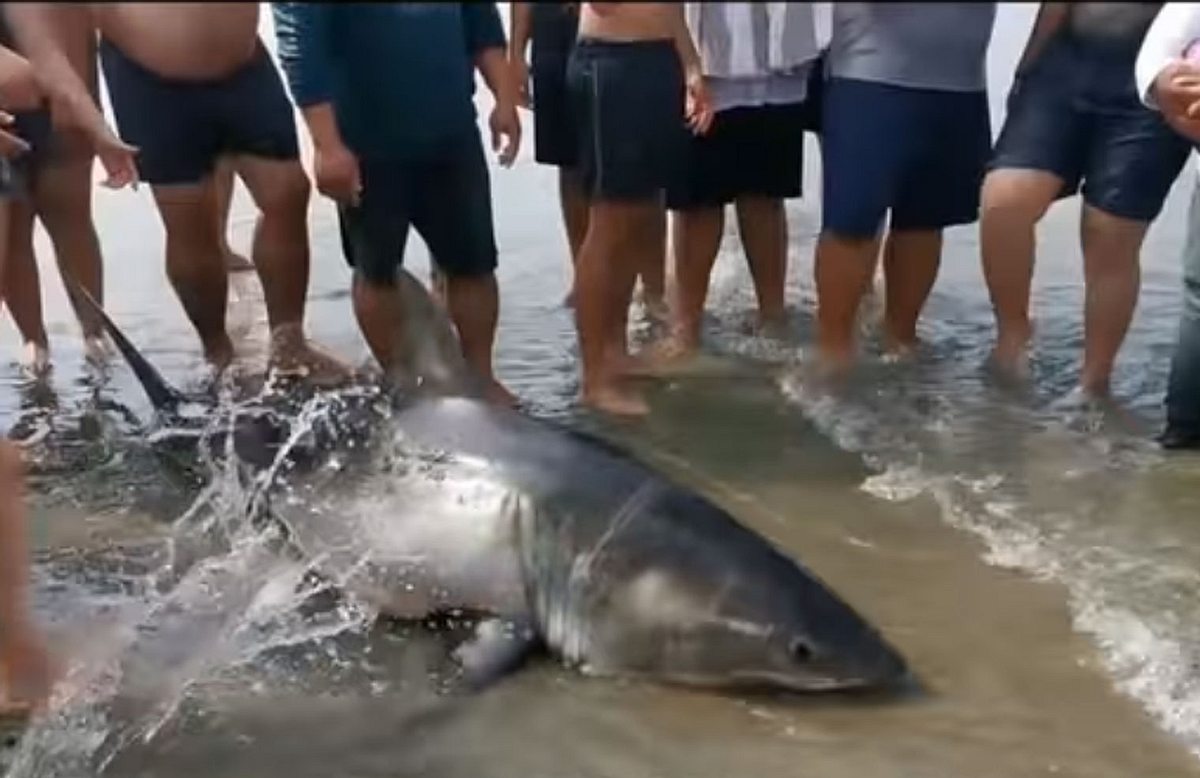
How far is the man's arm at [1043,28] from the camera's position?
2270 millimetres

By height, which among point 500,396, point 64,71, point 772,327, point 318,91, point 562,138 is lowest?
point 772,327

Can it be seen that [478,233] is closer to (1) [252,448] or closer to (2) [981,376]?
(1) [252,448]

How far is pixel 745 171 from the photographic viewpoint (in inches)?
260

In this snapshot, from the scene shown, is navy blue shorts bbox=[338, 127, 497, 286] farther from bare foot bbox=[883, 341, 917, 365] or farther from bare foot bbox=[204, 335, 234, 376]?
bare foot bbox=[883, 341, 917, 365]

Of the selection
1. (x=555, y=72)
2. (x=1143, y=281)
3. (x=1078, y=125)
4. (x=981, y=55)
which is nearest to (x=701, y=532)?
(x=981, y=55)

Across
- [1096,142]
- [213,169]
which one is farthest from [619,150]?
[1096,142]

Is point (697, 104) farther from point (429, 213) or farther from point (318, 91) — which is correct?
point (318, 91)

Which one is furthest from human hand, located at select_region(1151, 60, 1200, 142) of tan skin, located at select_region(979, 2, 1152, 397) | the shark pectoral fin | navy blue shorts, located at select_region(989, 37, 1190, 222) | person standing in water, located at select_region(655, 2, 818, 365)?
the shark pectoral fin

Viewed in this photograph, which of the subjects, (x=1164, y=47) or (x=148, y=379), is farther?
(x=148, y=379)

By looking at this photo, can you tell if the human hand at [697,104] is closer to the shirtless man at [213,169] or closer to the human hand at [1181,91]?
the shirtless man at [213,169]

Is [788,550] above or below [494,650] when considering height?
below

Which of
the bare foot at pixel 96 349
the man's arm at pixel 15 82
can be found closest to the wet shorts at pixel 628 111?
the man's arm at pixel 15 82

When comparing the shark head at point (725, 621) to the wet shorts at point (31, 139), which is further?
the wet shorts at point (31, 139)

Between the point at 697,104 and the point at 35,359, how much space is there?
8.81ft
